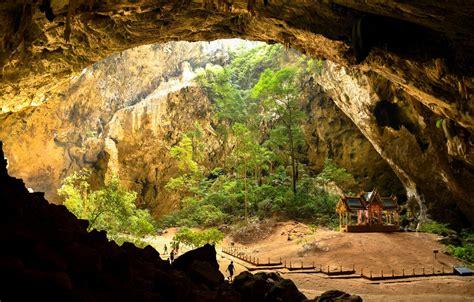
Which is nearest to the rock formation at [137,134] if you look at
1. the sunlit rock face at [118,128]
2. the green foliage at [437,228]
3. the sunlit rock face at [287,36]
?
the sunlit rock face at [118,128]

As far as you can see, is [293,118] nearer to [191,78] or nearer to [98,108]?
[191,78]

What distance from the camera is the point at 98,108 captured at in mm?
33750

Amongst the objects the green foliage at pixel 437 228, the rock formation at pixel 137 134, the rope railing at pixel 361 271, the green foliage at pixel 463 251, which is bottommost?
the rope railing at pixel 361 271

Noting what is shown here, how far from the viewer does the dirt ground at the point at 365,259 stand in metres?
12.4

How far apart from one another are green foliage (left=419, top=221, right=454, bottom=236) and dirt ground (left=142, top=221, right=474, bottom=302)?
972mm

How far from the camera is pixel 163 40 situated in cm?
1459

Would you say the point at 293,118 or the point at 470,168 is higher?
the point at 293,118

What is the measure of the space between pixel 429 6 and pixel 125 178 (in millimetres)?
30070

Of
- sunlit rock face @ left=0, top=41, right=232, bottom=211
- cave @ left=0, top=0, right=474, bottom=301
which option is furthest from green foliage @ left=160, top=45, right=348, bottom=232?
cave @ left=0, top=0, right=474, bottom=301

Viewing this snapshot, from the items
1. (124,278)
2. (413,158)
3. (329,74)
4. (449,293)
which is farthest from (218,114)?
(124,278)

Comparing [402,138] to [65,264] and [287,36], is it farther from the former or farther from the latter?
[65,264]

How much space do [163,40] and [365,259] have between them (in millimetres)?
13877

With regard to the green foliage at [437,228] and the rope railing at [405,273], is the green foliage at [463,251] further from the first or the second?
the green foliage at [437,228]

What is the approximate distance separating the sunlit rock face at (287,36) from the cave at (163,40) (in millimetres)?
38
